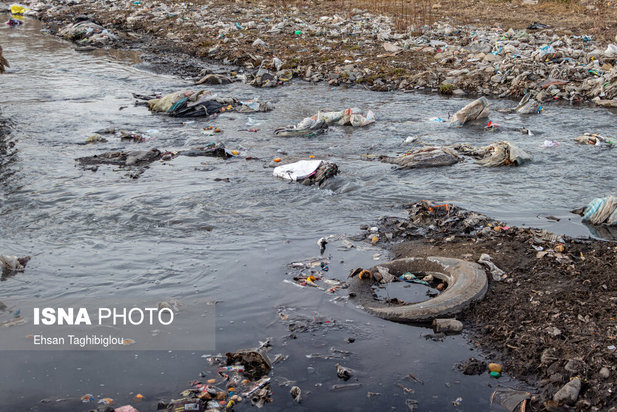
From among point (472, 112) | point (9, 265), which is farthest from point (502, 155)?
point (9, 265)

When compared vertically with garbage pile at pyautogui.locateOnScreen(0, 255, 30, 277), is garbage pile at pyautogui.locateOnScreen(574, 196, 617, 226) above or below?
above

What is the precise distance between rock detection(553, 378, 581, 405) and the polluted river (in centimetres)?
24

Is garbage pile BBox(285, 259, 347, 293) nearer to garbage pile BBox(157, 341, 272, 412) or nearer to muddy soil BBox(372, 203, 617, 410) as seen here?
muddy soil BBox(372, 203, 617, 410)

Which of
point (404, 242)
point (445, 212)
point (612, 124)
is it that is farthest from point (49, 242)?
point (612, 124)

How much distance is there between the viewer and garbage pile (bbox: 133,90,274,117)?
10734mm

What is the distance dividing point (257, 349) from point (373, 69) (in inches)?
389

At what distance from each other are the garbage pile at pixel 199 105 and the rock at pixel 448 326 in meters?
7.29

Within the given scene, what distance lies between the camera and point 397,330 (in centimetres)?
445

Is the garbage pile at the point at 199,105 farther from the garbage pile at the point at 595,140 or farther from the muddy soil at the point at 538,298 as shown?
the muddy soil at the point at 538,298

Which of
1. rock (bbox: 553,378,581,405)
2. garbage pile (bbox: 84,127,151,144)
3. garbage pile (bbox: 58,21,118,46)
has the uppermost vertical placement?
garbage pile (bbox: 58,21,118,46)

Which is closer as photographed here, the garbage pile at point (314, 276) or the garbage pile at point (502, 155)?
the garbage pile at point (314, 276)

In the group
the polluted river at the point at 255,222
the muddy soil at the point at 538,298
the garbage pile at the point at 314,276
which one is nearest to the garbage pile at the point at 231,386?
the polluted river at the point at 255,222

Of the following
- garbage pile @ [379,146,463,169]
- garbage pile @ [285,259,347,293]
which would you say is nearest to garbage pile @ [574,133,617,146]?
garbage pile @ [379,146,463,169]

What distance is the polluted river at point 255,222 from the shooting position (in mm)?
3932
